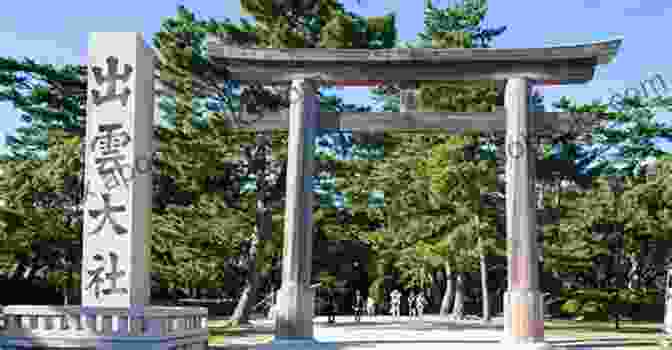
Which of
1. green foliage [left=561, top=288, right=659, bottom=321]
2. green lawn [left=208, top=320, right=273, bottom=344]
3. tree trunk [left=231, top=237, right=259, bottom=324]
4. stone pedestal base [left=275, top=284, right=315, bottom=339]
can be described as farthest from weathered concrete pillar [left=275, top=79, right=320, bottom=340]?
green foliage [left=561, top=288, right=659, bottom=321]

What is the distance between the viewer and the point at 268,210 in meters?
25.8

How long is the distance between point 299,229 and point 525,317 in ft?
17.0

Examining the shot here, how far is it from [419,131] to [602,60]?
432cm

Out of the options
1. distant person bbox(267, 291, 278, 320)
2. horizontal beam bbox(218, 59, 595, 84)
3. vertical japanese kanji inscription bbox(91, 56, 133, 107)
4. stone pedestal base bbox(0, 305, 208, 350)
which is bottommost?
distant person bbox(267, 291, 278, 320)

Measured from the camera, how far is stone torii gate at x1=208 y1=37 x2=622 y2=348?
54.9 ft

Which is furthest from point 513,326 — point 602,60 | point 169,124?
point 169,124

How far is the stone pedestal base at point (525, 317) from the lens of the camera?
1648cm

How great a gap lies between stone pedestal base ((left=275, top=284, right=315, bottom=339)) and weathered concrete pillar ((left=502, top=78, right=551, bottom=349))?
4358 millimetres

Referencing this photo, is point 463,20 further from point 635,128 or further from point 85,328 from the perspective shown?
point 85,328

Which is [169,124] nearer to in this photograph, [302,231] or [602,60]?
[302,231]

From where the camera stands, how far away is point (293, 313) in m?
16.8

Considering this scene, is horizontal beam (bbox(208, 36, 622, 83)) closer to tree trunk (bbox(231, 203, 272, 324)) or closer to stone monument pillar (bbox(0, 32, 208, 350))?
stone monument pillar (bbox(0, 32, 208, 350))

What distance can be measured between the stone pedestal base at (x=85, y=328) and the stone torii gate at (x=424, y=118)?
674 centimetres

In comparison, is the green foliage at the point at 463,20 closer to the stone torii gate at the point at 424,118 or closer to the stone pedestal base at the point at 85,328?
the stone torii gate at the point at 424,118
